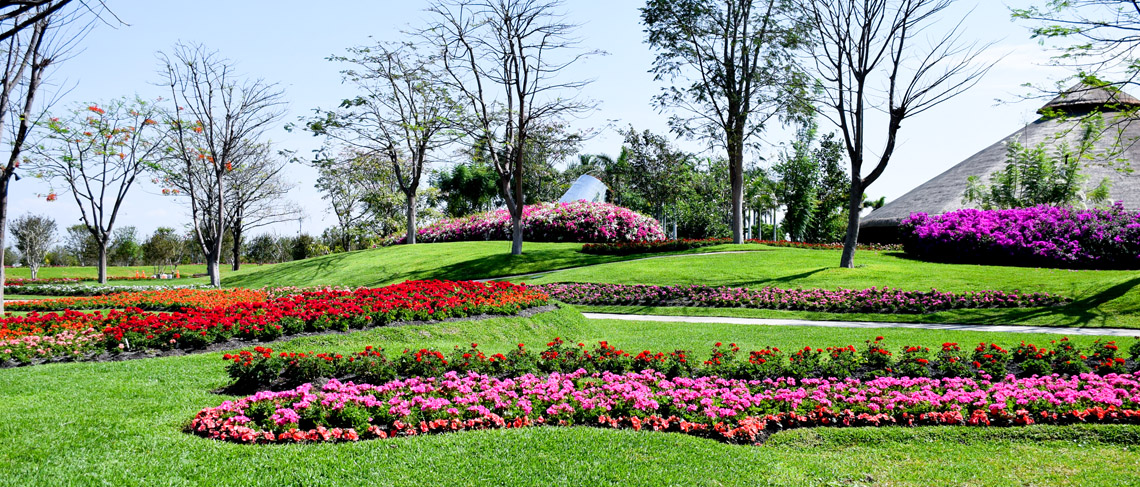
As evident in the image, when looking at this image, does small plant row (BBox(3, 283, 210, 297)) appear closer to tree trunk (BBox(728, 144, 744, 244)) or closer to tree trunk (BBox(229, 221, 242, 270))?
tree trunk (BBox(229, 221, 242, 270))

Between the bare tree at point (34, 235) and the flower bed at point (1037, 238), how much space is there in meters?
39.4

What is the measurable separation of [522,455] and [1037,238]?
1880 cm

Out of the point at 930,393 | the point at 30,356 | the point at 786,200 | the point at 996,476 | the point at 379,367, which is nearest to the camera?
the point at 996,476

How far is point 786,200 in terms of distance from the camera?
37688 millimetres

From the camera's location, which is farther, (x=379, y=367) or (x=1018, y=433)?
(x=379, y=367)

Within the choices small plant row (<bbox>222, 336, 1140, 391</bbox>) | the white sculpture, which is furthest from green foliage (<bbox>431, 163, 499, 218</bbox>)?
small plant row (<bbox>222, 336, 1140, 391</bbox>)

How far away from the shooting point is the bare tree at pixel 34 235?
3238cm

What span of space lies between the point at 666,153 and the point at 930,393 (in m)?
34.4

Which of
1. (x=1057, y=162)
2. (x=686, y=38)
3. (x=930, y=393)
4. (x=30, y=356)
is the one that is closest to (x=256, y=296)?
(x=30, y=356)

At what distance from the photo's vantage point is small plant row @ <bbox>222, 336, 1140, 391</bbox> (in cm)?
638

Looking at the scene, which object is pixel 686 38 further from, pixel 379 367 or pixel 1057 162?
pixel 379 367

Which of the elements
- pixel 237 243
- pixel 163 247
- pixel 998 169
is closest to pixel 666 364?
pixel 998 169

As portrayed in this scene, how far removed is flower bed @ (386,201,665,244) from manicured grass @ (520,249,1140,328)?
6934 millimetres

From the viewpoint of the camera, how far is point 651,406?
5383 mm
